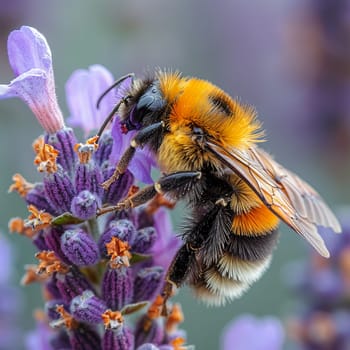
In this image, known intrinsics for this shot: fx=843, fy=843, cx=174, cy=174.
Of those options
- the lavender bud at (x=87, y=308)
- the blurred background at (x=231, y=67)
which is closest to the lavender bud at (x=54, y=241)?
the lavender bud at (x=87, y=308)

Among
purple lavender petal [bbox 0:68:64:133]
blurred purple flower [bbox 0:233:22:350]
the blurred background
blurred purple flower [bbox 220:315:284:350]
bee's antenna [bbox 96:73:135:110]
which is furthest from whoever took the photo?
the blurred background

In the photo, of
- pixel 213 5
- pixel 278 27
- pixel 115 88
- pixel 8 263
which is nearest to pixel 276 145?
pixel 278 27

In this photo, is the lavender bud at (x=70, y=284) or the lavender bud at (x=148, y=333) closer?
the lavender bud at (x=70, y=284)

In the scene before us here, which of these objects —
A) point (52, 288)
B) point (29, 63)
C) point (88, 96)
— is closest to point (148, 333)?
point (52, 288)

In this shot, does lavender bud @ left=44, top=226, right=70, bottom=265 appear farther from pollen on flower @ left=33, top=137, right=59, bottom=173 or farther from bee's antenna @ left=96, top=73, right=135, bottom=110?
bee's antenna @ left=96, top=73, right=135, bottom=110

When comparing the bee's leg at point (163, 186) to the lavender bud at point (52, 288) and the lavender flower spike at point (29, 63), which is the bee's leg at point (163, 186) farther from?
the lavender flower spike at point (29, 63)

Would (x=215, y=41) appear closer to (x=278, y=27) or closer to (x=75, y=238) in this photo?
(x=278, y=27)

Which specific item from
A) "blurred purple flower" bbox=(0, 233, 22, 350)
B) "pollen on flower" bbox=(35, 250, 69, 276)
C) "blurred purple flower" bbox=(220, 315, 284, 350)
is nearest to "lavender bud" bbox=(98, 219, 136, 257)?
"pollen on flower" bbox=(35, 250, 69, 276)
